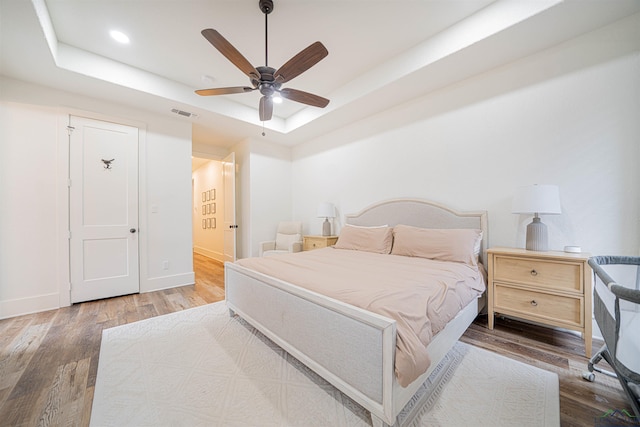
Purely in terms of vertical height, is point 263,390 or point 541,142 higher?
point 541,142

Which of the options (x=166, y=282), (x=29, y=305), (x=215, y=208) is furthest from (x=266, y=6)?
(x=215, y=208)

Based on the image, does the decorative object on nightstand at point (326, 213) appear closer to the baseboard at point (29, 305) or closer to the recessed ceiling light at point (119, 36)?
the recessed ceiling light at point (119, 36)

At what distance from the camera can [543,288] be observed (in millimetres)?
1997

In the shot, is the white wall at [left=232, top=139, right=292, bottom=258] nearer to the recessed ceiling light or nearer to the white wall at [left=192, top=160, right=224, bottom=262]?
the white wall at [left=192, top=160, right=224, bottom=262]

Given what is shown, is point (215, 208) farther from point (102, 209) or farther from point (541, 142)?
point (541, 142)

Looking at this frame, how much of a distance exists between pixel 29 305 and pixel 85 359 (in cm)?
177

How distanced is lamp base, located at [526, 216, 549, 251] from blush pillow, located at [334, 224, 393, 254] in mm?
1336

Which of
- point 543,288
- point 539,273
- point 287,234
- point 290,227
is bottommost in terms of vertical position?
point 543,288

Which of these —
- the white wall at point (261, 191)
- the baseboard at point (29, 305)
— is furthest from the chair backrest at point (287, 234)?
the baseboard at point (29, 305)

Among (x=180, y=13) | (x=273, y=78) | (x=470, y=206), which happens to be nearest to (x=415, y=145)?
(x=470, y=206)

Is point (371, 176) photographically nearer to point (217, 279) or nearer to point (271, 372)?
point (271, 372)

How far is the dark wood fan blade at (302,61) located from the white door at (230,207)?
2825 millimetres

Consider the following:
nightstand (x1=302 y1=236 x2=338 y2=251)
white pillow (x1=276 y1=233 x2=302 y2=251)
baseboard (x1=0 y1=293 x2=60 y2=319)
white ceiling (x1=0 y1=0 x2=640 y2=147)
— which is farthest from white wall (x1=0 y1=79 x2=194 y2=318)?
nightstand (x1=302 y1=236 x2=338 y2=251)

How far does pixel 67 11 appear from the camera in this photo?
215cm
